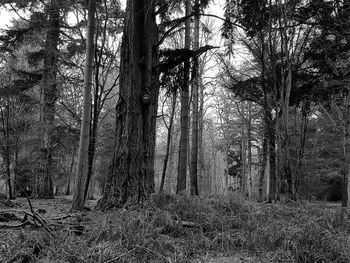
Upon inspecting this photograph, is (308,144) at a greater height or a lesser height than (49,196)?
greater

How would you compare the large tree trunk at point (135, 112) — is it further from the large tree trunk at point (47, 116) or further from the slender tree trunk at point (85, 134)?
the large tree trunk at point (47, 116)

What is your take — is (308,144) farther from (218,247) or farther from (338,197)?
(218,247)

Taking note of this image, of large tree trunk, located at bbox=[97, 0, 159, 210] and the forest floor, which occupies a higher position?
large tree trunk, located at bbox=[97, 0, 159, 210]

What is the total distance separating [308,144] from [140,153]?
16.1m

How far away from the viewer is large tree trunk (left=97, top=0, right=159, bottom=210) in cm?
514

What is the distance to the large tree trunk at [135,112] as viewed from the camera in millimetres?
5141

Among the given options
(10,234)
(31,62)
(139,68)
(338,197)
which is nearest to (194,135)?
(139,68)

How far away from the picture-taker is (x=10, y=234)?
3.00 m

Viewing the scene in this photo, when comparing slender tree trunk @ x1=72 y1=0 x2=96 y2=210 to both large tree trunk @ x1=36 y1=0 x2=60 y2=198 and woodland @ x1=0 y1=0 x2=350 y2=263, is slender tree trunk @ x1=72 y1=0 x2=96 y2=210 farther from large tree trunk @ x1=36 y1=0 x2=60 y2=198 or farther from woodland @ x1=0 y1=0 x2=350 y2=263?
large tree trunk @ x1=36 y1=0 x2=60 y2=198

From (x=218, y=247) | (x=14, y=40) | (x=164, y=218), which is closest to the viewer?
(x=218, y=247)

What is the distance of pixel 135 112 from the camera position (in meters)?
5.41

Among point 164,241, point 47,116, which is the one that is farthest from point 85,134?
point 47,116

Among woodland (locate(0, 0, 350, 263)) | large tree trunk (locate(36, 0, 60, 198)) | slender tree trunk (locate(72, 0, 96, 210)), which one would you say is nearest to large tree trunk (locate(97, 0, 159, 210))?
woodland (locate(0, 0, 350, 263))

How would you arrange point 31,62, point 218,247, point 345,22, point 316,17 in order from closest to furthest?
point 218,247, point 345,22, point 316,17, point 31,62
